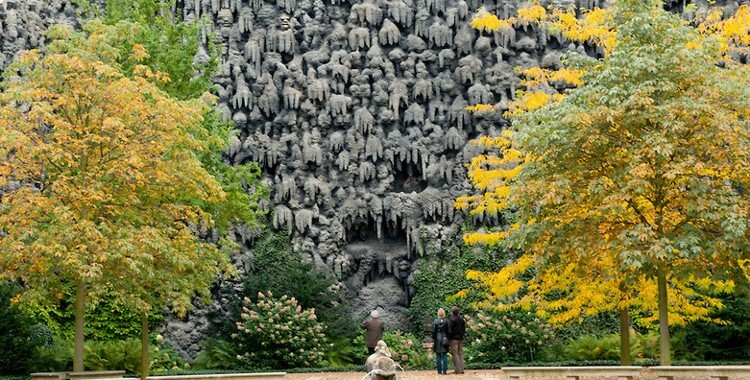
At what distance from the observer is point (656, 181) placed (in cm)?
1558

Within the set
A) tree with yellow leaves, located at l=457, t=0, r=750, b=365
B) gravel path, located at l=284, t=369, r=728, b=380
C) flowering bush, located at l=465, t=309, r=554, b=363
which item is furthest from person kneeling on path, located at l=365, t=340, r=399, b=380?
flowering bush, located at l=465, t=309, r=554, b=363

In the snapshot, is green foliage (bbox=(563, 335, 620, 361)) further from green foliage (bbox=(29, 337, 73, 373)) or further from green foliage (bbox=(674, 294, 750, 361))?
green foliage (bbox=(29, 337, 73, 373))

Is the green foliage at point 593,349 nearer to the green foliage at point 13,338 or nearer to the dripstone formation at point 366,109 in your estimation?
the dripstone formation at point 366,109

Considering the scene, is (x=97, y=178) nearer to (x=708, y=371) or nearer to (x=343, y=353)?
(x=708, y=371)

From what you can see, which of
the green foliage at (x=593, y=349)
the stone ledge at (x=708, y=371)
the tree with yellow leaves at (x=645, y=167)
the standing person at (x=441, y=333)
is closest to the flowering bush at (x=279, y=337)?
the standing person at (x=441, y=333)

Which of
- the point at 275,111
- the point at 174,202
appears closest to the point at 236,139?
the point at 275,111

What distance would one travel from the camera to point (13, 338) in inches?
819

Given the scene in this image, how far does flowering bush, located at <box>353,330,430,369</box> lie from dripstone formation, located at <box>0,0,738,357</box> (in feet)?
5.56

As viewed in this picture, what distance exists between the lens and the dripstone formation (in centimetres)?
2917

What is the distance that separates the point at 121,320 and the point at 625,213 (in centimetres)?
1622

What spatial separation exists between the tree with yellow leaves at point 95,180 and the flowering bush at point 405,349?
8.82 meters

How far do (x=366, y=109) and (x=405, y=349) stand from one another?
827 cm

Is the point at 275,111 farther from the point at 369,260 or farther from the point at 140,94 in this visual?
the point at 140,94

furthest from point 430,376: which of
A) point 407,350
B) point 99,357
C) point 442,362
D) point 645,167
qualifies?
point 99,357
